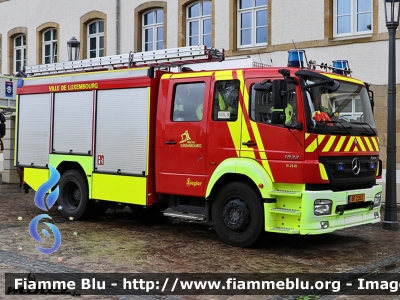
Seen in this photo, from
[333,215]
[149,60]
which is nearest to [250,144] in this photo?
[333,215]

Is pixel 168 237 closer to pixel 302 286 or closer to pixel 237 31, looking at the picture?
pixel 302 286

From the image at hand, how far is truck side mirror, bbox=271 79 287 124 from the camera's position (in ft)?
25.5

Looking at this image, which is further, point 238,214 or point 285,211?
point 238,214

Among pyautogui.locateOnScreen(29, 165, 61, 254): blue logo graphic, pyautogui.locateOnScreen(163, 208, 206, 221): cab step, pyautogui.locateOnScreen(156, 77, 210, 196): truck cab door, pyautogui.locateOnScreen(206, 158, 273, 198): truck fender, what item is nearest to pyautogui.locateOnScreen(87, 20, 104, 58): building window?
pyautogui.locateOnScreen(29, 165, 61, 254): blue logo graphic

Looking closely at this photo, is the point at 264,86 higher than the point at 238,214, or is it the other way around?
the point at 264,86

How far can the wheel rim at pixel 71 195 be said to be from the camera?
36.1ft

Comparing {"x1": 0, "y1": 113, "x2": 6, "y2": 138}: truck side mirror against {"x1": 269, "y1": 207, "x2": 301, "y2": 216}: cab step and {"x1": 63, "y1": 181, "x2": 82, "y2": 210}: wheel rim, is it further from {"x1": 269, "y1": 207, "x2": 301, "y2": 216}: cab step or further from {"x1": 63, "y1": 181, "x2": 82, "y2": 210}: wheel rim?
{"x1": 269, "y1": 207, "x2": 301, "y2": 216}: cab step

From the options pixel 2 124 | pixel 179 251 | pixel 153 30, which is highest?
pixel 153 30

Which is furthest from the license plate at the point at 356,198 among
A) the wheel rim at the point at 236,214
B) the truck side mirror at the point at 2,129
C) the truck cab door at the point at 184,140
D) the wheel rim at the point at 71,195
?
the truck side mirror at the point at 2,129

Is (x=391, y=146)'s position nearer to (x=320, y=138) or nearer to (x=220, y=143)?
(x=320, y=138)

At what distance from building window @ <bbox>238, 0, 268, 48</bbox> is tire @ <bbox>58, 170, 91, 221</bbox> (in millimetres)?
8011

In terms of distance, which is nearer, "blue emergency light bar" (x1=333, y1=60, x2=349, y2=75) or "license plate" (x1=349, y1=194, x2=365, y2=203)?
"license plate" (x1=349, y1=194, x2=365, y2=203)

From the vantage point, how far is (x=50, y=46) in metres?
23.5

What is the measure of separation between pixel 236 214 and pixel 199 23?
1118 centimetres
